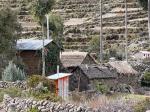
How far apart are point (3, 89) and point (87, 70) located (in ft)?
43.8

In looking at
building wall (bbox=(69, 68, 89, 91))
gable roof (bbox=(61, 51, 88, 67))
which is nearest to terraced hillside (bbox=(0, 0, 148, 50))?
gable roof (bbox=(61, 51, 88, 67))

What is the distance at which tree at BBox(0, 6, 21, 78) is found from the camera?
43.8 metres

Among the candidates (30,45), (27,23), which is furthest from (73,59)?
(27,23)

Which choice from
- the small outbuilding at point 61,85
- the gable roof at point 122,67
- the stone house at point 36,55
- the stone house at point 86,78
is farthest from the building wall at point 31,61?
the small outbuilding at point 61,85

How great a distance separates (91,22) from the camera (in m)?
106

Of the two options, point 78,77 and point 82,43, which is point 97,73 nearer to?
point 78,77

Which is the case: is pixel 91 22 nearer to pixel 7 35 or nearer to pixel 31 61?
pixel 31 61

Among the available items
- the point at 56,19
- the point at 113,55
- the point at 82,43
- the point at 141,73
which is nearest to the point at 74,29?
the point at 82,43

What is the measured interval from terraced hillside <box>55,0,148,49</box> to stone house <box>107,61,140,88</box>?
4046 centimetres

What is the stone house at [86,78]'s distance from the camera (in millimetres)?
41594

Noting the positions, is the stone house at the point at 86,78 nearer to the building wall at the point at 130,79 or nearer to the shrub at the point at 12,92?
the building wall at the point at 130,79

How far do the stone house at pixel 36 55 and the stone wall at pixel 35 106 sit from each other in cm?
1891

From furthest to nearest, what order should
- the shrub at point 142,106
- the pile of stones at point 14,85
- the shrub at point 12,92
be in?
1. the pile of stones at point 14,85
2. the shrub at point 12,92
3. the shrub at point 142,106

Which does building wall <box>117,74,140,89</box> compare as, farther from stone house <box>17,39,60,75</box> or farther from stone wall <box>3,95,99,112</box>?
stone wall <box>3,95,99,112</box>
